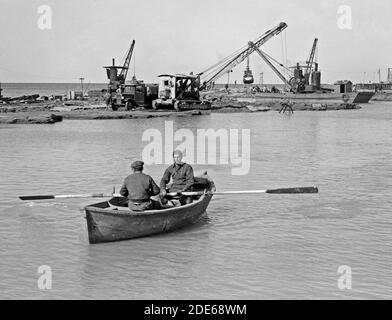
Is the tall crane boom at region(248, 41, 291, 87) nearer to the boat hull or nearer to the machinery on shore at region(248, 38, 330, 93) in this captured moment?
the machinery on shore at region(248, 38, 330, 93)

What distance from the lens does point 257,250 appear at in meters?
14.0

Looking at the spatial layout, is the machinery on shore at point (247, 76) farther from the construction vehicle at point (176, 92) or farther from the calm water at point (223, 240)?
the calm water at point (223, 240)

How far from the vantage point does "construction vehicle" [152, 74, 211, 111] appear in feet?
218

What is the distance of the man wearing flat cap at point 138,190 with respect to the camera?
555 inches

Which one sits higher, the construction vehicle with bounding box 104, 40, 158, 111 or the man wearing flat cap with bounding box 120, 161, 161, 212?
the construction vehicle with bounding box 104, 40, 158, 111

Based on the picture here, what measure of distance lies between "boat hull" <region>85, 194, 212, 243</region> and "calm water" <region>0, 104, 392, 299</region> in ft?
0.78

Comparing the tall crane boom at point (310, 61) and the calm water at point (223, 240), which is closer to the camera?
the calm water at point (223, 240)

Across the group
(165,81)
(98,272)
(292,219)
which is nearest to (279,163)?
(292,219)

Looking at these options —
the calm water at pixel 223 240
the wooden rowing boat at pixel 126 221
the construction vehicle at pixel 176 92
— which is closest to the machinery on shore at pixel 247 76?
the construction vehicle at pixel 176 92

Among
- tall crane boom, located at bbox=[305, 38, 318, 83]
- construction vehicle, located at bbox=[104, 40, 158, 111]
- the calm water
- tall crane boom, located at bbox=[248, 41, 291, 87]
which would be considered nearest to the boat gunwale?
the calm water

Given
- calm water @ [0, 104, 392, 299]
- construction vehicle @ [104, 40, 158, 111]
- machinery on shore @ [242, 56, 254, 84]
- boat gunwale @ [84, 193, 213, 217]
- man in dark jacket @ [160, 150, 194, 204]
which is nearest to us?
calm water @ [0, 104, 392, 299]

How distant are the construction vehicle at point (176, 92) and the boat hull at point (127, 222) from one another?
2022 inches

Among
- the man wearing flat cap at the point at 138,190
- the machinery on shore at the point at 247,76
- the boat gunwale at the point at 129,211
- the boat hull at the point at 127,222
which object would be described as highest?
the machinery on shore at the point at 247,76
